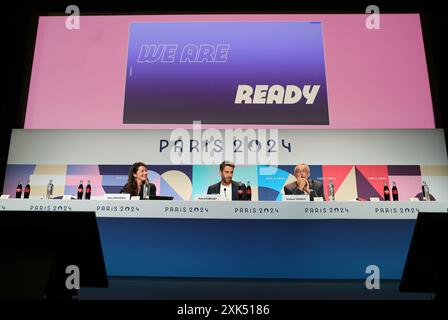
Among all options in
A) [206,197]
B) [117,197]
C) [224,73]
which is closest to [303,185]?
[206,197]

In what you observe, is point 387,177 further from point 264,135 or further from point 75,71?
point 75,71

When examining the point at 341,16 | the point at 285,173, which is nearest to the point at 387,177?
the point at 285,173

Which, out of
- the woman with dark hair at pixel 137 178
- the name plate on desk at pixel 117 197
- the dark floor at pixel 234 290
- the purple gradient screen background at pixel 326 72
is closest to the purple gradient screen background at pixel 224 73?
the purple gradient screen background at pixel 326 72

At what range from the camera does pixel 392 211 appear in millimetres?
2371

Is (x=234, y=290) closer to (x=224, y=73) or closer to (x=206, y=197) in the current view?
(x=206, y=197)

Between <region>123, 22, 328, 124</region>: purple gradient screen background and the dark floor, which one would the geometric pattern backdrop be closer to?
<region>123, 22, 328, 124</region>: purple gradient screen background

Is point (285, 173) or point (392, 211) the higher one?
point (285, 173)

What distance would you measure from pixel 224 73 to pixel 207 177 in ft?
3.60

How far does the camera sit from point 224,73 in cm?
398

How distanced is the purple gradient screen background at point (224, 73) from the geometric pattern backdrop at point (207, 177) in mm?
504

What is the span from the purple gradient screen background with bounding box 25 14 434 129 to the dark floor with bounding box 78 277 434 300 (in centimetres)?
176

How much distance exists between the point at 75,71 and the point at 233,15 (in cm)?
178

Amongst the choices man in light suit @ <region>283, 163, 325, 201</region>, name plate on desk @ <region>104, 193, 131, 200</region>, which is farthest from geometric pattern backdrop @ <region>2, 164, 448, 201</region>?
name plate on desk @ <region>104, 193, 131, 200</region>

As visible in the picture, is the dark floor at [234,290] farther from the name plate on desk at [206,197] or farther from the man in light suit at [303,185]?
the man in light suit at [303,185]
